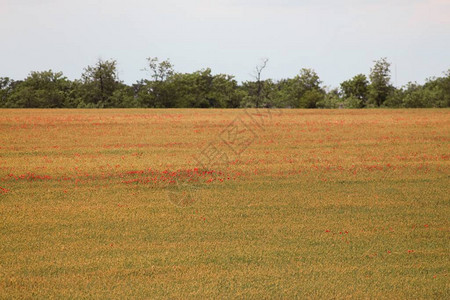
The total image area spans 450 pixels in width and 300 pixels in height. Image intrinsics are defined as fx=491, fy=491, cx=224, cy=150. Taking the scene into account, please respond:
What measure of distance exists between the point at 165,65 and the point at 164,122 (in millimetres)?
50908

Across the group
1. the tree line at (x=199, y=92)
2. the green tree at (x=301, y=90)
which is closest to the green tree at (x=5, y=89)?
the tree line at (x=199, y=92)

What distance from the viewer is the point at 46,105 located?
307 ft

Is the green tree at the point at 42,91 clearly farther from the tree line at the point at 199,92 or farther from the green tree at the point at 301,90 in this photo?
the green tree at the point at 301,90

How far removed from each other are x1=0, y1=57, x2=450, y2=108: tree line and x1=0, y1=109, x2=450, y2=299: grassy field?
6116cm

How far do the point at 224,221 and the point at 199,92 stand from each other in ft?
279

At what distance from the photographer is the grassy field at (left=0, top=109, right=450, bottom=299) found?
396 inches

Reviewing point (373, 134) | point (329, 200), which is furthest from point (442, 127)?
point (329, 200)

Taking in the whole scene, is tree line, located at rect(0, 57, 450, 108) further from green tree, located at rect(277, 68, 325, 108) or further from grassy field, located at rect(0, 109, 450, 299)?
grassy field, located at rect(0, 109, 450, 299)

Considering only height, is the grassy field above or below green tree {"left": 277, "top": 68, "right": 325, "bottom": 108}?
below

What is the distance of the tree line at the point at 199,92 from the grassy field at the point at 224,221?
2408 inches

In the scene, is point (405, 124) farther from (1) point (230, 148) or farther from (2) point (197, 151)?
(2) point (197, 151)

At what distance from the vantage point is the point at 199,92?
9831 cm

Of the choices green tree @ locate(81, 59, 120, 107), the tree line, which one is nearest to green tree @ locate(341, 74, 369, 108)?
the tree line

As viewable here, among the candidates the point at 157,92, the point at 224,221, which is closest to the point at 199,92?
the point at 157,92
